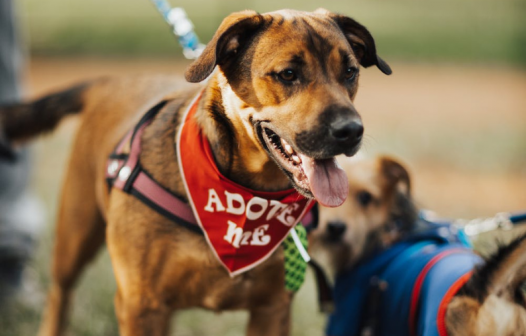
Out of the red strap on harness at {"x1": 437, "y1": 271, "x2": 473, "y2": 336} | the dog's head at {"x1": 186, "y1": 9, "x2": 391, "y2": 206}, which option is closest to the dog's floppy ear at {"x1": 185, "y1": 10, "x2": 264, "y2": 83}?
the dog's head at {"x1": 186, "y1": 9, "x2": 391, "y2": 206}

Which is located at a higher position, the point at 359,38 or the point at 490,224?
the point at 359,38

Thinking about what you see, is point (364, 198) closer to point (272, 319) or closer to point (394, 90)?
point (272, 319)

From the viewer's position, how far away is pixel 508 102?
14289mm

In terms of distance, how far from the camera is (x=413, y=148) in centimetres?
1002

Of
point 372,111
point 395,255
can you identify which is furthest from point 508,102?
point 395,255

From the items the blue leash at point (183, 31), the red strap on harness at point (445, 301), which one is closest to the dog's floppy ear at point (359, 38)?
the red strap on harness at point (445, 301)

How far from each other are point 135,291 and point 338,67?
138 centimetres

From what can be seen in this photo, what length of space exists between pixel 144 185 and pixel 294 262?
2.65 feet

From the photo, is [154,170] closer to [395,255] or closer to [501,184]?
[395,255]

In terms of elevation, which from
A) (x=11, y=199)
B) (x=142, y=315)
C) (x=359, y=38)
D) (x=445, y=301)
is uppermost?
(x=359, y=38)

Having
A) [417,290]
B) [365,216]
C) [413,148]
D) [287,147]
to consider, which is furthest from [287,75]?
[413,148]

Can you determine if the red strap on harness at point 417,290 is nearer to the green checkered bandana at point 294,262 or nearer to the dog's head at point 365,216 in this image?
the green checkered bandana at point 294,262

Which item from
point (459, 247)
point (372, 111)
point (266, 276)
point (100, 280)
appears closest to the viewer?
point (266, 276)

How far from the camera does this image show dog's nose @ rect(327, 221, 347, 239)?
4.21 metres
